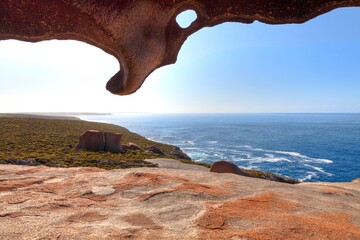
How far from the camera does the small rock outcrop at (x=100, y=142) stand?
34688 millimetres

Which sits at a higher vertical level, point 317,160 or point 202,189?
point 202,189

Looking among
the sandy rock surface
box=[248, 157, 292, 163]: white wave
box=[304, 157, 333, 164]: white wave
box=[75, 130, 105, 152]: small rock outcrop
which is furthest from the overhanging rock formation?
box=[304, 157, 333, 164]: white wave

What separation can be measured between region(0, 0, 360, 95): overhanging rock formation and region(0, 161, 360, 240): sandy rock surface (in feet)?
9.10

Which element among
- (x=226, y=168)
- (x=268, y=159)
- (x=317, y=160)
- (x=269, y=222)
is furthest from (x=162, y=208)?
(x=317, y=160)

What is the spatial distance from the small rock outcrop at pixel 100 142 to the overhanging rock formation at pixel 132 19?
34.2m

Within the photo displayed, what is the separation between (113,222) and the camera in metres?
4.15

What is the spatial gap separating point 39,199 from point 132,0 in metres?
4.71

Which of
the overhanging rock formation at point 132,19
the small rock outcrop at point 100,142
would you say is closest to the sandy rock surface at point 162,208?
the overhanging rock formation at point 132,19

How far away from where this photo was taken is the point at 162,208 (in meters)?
4.87

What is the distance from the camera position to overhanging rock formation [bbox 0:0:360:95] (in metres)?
1.59

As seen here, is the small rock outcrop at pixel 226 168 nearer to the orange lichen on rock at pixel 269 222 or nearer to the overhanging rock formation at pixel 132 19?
the orange lichen on rock at pixel 269 222

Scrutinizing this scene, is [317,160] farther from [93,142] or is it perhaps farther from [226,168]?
[226,168]

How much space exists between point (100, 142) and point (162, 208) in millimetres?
31588

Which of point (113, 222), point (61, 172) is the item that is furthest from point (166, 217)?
point (61, 172)
